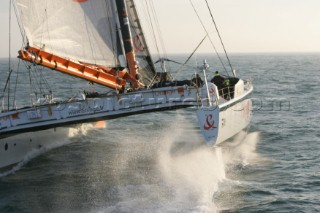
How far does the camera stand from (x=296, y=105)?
119 feet

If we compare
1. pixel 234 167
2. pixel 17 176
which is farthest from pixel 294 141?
pixel 17 176

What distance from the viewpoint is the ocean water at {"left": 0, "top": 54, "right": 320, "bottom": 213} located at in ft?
48.4

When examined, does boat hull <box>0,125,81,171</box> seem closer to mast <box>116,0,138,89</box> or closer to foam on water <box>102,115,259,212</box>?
foam on water <box>102,115,259,212</box>

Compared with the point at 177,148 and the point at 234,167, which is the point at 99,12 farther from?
the point at 234,167

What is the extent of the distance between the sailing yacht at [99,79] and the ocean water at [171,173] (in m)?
1.59

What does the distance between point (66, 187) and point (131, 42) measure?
7.08 meters

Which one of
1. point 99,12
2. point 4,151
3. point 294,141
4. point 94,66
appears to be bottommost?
point 294,141

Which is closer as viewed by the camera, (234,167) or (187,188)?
(187,188)

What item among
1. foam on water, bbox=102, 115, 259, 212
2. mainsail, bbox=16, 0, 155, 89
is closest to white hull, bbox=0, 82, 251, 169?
foam on water, bbox=102, 115, 259, 212

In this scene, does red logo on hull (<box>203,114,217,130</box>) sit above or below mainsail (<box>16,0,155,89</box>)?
below

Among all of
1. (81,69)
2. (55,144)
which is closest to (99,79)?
(81,69)

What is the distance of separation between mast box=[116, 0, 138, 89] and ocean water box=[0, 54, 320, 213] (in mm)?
4204

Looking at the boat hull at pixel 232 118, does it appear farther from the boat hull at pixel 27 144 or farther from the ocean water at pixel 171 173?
the boat hull at pixel 27 144

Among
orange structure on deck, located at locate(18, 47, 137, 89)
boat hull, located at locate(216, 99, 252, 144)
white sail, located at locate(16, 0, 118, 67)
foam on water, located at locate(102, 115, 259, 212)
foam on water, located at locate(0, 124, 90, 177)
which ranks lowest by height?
foam on water, located at locate(102, 115, 259, 212)
